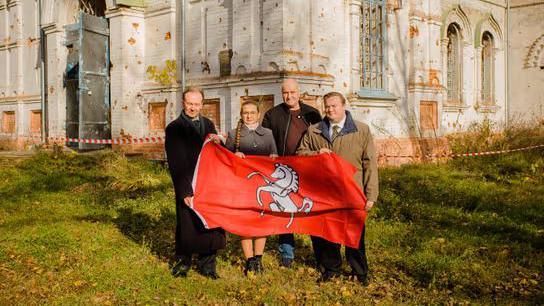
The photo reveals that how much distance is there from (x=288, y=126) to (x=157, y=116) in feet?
23.6

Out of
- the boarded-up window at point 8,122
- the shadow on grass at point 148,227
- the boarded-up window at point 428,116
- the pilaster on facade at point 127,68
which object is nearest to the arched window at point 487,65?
the boarded-up window at point 428,116

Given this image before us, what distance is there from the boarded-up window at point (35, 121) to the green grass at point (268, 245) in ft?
16.6

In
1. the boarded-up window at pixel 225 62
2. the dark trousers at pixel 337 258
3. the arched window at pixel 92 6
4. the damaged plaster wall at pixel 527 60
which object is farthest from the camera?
the damaged plaster wall at pixel 527 60

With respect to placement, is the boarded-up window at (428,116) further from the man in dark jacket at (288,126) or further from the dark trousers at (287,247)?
the dark trousers at (287,247)

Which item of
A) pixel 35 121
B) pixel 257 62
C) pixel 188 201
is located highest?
pixel 257 62

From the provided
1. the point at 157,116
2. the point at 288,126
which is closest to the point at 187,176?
the point at 288,126

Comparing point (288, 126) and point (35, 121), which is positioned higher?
point (35, 121)

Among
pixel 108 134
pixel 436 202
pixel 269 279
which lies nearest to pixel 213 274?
pixel 269 279

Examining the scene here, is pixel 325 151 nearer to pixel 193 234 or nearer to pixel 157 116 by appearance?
pixel 193 234

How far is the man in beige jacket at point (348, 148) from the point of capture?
16.6ft

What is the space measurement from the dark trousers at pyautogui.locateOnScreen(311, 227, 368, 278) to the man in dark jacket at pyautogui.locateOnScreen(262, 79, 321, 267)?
433 millimetres

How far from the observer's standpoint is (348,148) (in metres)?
5.07

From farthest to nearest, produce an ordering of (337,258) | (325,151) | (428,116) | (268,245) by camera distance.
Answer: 1. (428,116)
2. (268,245)
3. (337,258)
4. (325,151)

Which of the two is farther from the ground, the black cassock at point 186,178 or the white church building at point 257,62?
the white church building at point 257,62
